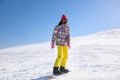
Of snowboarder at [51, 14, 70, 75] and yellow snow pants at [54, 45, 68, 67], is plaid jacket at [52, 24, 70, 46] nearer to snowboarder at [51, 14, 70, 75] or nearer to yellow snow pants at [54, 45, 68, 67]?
snowboarder at [51, 14, 70, 75]

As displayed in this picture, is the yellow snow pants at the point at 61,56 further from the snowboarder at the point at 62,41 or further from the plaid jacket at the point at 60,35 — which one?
the plaid jacket at the point at 60,35

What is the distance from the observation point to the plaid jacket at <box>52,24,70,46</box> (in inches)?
371

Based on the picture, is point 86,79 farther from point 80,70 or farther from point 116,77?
point 80,70

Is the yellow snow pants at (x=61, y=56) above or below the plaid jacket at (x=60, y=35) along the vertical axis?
below

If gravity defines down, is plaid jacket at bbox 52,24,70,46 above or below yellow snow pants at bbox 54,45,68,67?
above

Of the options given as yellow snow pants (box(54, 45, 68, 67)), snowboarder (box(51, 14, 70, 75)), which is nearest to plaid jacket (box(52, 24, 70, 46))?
snowboarder (box(51, 14, 70, 75))

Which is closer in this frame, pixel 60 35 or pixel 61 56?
pixel 61 56

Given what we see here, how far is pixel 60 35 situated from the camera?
9.53 meters

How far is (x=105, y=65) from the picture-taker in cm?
1038

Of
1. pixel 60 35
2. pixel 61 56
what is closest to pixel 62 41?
pixel 60 35

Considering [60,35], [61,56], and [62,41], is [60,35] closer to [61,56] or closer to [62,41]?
[62,41]

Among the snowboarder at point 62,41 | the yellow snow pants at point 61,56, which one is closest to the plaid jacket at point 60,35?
the snowboarder at point 62,41

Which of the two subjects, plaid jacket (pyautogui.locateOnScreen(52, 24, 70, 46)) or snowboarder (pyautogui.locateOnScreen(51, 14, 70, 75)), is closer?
snowboarder (pyautogui.locateOnScreen(51, 14, 70, 75))

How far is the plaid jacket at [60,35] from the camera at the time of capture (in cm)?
942
